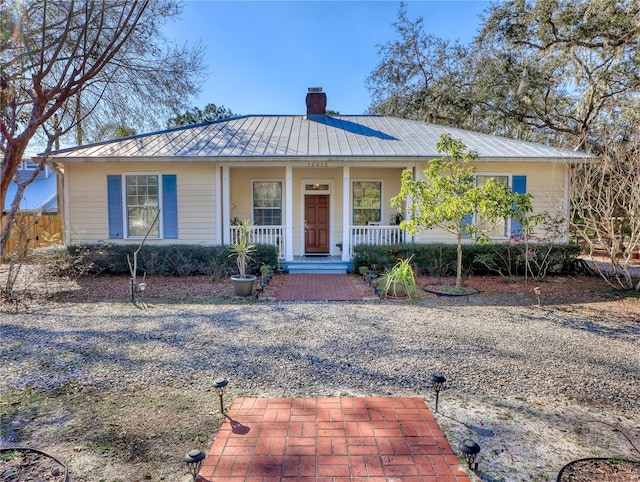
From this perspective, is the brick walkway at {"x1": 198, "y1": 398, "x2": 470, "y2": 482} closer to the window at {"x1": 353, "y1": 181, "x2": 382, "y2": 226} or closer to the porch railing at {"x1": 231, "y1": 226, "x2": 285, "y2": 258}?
the porch railing at {"x1": 231, "y1": 226, "x2": 285, "y2": 258}

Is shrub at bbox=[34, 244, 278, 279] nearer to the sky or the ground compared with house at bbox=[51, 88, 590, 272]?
nearer to the ground

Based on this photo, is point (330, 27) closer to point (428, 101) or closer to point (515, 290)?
point (428, 101)

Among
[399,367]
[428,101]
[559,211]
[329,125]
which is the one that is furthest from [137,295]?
[428,101]

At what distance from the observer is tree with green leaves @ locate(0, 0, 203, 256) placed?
25.8 ft

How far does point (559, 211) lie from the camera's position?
9.73 meters

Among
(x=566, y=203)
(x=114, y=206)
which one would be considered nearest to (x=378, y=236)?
(x=566, y=203)

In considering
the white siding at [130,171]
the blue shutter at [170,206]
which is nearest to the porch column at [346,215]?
the white siding at [130,171]

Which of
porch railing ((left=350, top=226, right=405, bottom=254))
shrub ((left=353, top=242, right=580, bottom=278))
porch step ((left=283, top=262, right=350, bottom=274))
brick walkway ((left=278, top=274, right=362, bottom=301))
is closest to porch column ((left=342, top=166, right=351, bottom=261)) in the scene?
porch railing ((left=350, top=226, right=405, bottom=254))

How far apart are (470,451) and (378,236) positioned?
8.53 metres

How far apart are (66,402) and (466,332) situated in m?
4.70

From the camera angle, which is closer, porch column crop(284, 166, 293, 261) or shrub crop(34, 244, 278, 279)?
shrub crop(34, 244, 278, 279)

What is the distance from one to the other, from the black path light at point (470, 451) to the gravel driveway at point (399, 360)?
92 mm

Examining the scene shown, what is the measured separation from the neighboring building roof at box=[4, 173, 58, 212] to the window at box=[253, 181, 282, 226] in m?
11.8

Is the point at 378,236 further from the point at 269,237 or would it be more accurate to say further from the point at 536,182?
the point at 536,182
